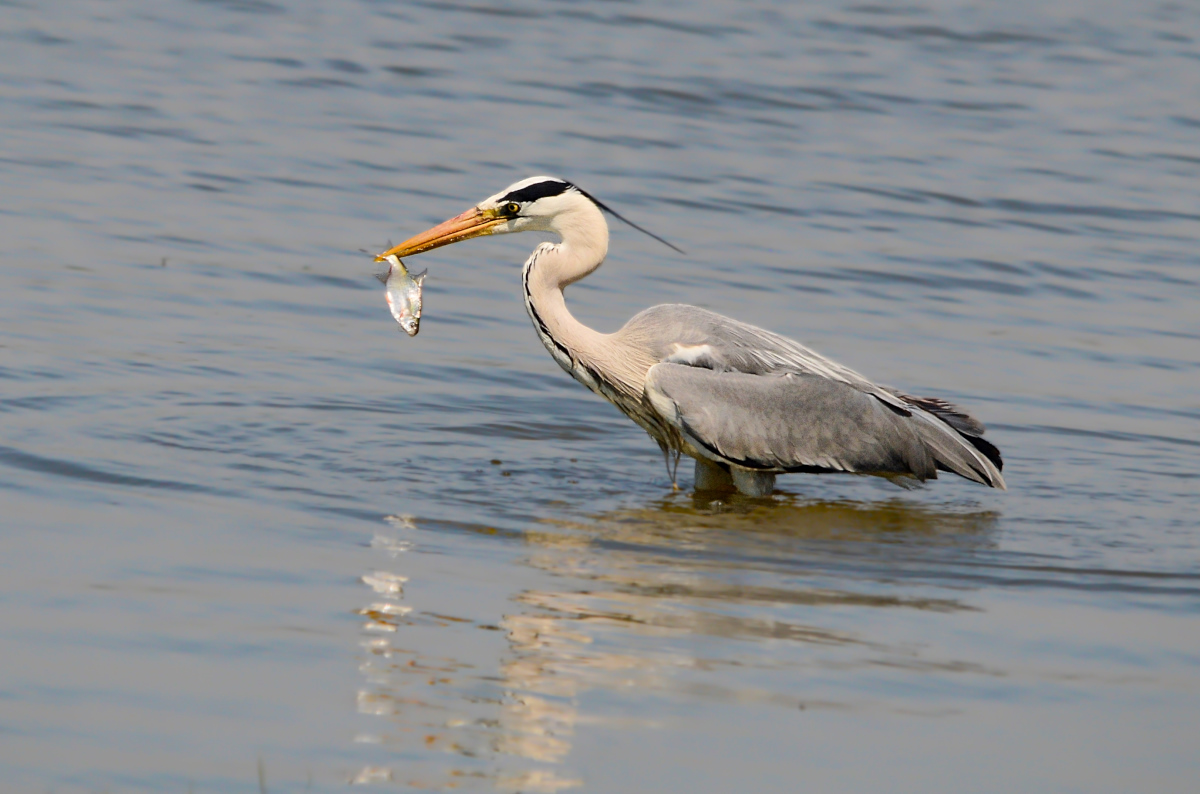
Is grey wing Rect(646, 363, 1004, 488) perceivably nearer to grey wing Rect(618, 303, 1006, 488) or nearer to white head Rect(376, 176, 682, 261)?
grey wing Rect(618, 303, 1006, 488)

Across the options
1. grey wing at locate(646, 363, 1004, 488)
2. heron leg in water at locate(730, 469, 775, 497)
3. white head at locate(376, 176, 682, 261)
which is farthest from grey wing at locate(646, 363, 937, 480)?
white head at locate(376, 176, 682, 261)

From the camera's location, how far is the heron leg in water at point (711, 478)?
330 inches

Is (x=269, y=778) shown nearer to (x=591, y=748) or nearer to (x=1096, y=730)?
(x=591, y=748)

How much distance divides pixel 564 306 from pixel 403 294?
2.57 ft

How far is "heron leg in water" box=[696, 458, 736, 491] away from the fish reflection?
54cm

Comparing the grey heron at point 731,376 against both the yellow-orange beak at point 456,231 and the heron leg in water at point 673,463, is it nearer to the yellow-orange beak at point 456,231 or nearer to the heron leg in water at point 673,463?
the yellow-orange beak at point 456,231

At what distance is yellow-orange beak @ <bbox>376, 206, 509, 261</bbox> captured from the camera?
318 inches

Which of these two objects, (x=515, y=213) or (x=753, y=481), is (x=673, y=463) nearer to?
(x=753, y=481)

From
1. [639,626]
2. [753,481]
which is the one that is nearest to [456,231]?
[753,481]

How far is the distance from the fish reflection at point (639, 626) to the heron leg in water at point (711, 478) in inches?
21.4

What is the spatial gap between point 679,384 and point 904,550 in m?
1.35

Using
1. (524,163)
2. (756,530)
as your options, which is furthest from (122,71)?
(756,530)

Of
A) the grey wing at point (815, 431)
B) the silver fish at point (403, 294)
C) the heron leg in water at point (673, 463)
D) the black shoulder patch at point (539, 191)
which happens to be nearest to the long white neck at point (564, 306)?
A: the black shoulder patch at point (539, 191)

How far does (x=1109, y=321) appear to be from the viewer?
38.7 ft
